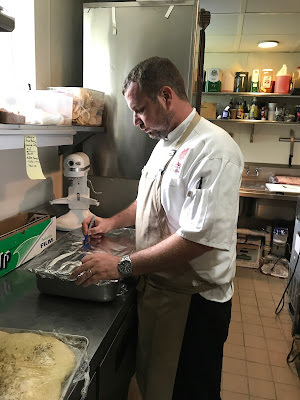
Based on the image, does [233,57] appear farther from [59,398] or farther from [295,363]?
[59,398]

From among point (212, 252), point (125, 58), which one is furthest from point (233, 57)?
point (212, 252)

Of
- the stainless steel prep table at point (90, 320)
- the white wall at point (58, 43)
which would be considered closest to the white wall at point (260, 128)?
the white wall at point (58, 43)

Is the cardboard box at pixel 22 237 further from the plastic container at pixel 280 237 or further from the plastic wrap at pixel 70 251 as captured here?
the plastic container at pixel 280 237

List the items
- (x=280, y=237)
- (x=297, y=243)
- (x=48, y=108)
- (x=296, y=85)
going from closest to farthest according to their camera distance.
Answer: (x=48, y=108)
(x=297, y=243)
(x=296, y=85)
(x=280, y=237)

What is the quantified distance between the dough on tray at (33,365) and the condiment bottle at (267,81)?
3.66 metres

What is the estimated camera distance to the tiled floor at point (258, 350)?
1927 mm

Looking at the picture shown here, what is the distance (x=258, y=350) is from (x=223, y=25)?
8.98 ft

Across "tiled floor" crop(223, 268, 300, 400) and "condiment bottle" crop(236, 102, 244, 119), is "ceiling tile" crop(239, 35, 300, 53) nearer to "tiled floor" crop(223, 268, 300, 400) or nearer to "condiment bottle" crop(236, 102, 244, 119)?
"condiment bottle" crop(236, 102, 244, 119)

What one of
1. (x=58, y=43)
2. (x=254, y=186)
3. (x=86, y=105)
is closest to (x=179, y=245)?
(x=86, y=105)

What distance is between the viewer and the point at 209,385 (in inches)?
51.2

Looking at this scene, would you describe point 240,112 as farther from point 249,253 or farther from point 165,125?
point 165,125

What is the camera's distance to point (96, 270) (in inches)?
42.0

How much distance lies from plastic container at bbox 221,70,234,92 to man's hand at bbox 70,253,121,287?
3.33 meters

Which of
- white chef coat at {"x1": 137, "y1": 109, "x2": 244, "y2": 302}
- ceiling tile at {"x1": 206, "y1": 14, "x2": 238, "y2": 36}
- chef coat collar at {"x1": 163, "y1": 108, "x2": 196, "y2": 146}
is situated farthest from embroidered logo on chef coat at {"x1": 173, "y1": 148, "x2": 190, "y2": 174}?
ceiling tile at {"x1": 206, "y1": 14, "x2": 238, "y2": 36}
